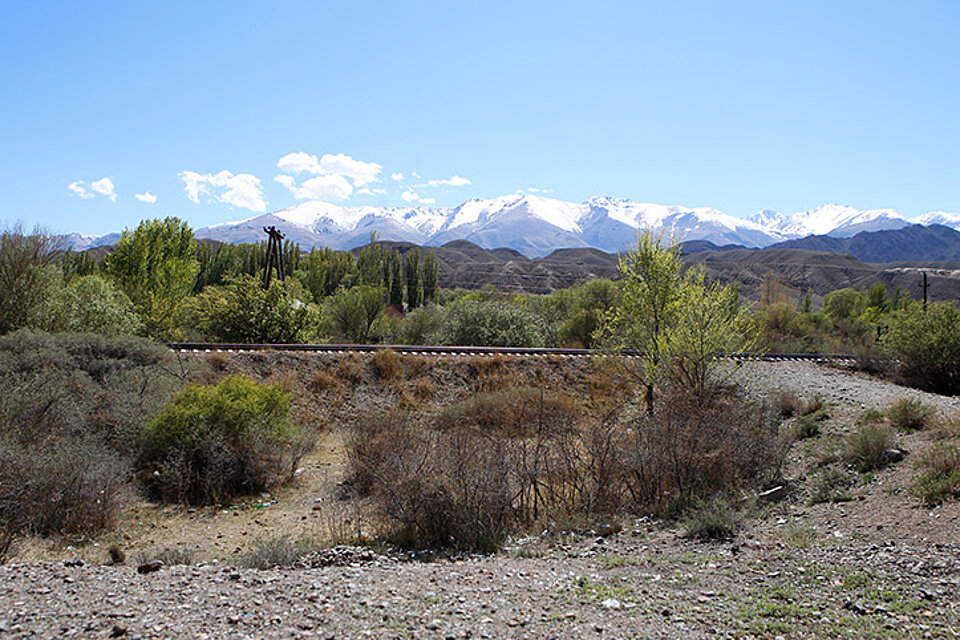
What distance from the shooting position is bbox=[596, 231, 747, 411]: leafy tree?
12805 mm

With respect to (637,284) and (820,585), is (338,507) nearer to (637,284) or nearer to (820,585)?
(820,585)

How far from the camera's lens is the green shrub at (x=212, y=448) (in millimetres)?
10734

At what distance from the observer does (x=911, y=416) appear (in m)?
11.5

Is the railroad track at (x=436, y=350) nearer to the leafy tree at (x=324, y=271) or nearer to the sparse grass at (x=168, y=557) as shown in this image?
the sparse grass at (x=168, y=557)

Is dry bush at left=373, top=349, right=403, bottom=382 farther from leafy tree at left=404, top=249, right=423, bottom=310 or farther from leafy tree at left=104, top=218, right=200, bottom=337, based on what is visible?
leafy tree at left=404, top=249, right=423, bottom=310

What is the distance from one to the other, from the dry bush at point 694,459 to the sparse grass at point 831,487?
0.72 m

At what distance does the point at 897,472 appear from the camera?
920 centimetres

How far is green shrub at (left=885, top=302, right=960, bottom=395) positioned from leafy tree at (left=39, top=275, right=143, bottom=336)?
25484 mm

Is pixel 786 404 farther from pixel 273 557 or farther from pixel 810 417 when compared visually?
pixel 273 557

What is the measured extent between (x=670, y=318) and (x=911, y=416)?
5.13 metres

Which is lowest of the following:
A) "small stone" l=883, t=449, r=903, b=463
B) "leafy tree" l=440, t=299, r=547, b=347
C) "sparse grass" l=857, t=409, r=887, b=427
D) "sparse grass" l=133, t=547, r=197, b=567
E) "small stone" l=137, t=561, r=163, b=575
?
"sparse grass" l=133, t=547, r=197, b=567

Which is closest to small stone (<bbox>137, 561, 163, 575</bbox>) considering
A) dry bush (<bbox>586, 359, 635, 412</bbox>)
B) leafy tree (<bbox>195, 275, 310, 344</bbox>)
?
dry bush (<bbox>586, 359, 635, 412</bbox>)

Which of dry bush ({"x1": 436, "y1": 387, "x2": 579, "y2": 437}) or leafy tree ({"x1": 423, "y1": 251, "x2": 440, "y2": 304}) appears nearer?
dry bush ({"x1": 436, "y1": 387, "x2": 579, "y2": 437})

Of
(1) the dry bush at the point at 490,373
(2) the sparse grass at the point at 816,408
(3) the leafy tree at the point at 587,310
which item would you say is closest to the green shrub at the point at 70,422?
(1) the dry bush at the point at 490,373
